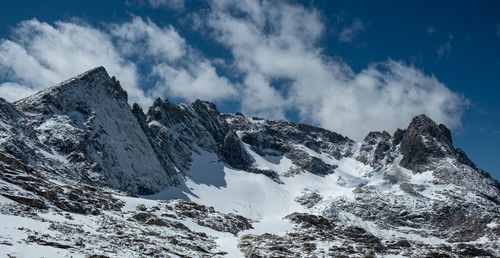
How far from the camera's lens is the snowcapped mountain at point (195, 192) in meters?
39.6

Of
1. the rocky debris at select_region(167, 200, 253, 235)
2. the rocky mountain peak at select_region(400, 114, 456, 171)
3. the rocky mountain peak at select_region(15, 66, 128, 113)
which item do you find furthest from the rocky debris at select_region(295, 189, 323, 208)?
the rocky mountain peak at select_region(15, 66, 128, 113)

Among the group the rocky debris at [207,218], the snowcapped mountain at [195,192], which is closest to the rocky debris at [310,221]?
the snowcapped mountain at [195,192]

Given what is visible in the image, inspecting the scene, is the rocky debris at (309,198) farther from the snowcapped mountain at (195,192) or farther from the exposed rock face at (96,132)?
the exposed rock face at (96,132)

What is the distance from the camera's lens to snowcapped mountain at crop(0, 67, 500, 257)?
39594 mm

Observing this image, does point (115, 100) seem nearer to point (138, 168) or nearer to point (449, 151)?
point (138, 168)

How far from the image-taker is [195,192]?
419 ft

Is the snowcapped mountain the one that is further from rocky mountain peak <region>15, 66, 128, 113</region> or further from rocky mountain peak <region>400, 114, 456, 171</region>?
rocky mountain peak <region>400, 114, 456, 171</region>

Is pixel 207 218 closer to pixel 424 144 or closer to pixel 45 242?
pixel 45 242

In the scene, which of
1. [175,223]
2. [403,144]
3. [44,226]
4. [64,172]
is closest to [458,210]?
[403,144]

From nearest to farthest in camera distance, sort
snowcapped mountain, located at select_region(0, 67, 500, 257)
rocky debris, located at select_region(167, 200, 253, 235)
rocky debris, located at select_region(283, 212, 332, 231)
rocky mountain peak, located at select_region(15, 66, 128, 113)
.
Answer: snowcapped mountain, located at select_region(0, 67, 500, 257) < rocky debris, located at select_region(167, 200, 253, 235) < rocky debris, located at select_region(283, 212, 332, 231) < rocky mountain peak, located at select_region(15, 66, 128, 113)

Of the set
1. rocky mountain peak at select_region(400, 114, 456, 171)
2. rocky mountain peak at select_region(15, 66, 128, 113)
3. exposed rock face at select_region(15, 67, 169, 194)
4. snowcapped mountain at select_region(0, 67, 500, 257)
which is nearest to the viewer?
snowcapped mountain at select_region(0, 67, 500, 257)

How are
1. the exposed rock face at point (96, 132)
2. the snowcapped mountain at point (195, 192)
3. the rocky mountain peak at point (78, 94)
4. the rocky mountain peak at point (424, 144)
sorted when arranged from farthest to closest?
the rocky mountain peak at point (424, 144) < the rocky mountain peak at point (78, 94) < the exposed rock face at point (96, 132) < the snowcapped mountain at point (195, 192)

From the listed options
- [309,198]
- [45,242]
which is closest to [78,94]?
[45,242]

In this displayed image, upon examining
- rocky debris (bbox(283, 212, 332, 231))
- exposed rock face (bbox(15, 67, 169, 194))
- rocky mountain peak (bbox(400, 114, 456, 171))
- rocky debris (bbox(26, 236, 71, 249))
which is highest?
rocky mountain peak (bbox(400, 114, 456, 171))
